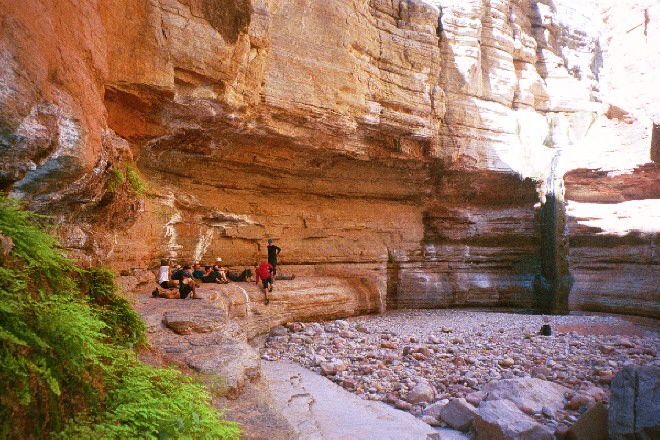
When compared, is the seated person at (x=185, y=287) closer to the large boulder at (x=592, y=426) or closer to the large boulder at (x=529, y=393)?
the large boulder at (x=529, y=393)

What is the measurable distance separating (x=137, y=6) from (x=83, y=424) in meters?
8.30

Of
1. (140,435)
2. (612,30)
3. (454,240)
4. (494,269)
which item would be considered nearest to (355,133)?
(454,240)

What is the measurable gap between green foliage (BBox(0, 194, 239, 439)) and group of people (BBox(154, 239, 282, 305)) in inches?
174

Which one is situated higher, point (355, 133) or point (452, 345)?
point (355, 133)

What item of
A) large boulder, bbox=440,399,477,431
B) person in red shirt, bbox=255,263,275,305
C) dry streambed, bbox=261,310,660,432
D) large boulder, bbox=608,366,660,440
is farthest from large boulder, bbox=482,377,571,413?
person in red shirt, bbox=255,263,275,305

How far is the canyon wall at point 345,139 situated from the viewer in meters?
5.59

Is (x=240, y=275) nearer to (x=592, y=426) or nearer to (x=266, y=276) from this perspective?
(x=266, y=276)

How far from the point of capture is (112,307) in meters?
4.56

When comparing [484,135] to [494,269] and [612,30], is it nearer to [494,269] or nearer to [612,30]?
[494,269]

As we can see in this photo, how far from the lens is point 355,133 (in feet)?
46.2

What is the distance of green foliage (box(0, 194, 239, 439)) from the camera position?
7.94ft

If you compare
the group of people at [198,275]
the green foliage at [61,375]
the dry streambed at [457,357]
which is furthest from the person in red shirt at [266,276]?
the green foliage at [61,375]

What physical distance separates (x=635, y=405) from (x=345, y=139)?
10.2m

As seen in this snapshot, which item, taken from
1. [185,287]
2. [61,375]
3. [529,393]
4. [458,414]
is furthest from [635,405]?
[185,287]
